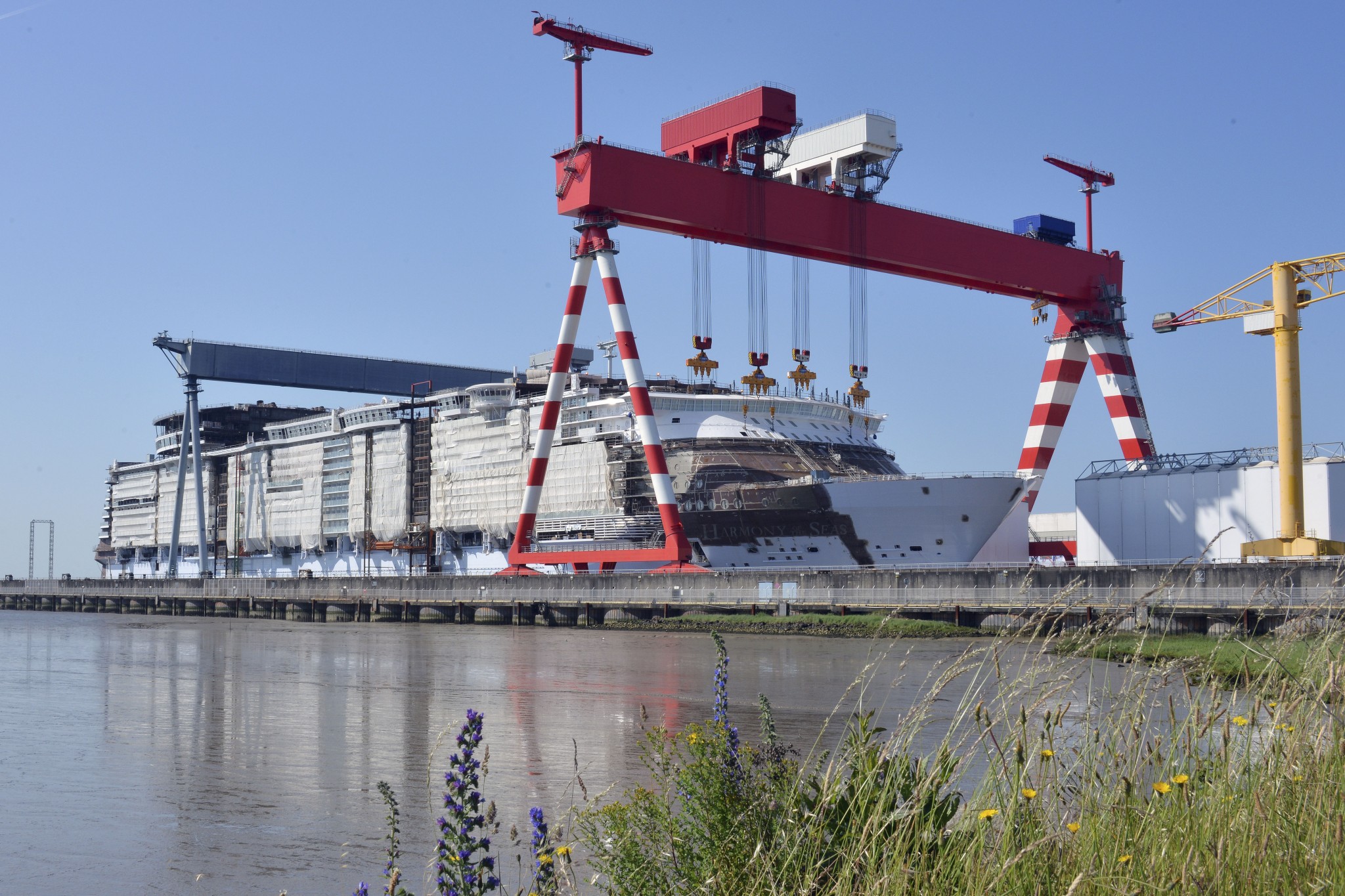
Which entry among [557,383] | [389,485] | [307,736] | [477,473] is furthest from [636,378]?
[389,485]

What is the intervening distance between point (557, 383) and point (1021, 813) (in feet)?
117

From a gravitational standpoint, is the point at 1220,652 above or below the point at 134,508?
below

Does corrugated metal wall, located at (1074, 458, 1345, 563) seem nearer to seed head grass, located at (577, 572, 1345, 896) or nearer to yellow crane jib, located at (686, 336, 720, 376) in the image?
yellow crane jib, located at (686, 336, 720, 376)

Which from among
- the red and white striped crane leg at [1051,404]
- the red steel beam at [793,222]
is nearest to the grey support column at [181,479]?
the red steel beam at [793,222]

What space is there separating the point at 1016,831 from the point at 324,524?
7695cm

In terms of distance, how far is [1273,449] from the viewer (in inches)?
1344

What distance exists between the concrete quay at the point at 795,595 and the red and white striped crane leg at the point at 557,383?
3.26 metres

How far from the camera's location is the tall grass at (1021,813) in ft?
13.3

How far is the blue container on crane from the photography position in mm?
42031

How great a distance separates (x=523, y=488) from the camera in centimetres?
6200

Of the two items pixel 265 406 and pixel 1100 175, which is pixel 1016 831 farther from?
pixel 265 406

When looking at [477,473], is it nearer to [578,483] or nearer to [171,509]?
[578,483]

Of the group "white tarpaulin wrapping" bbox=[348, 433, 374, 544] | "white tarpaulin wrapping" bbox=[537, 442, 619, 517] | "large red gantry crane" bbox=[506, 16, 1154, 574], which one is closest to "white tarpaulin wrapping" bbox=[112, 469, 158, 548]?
"white tarpaulin wrapping" bbox=[348, 433, 374, 544]

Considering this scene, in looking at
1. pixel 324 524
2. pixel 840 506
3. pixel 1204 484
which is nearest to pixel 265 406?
pixel 324 524
